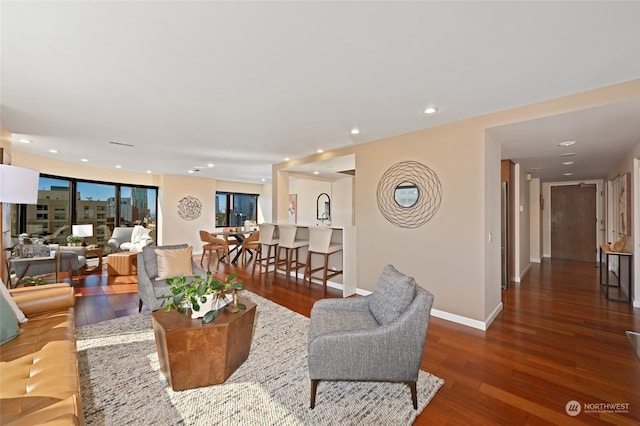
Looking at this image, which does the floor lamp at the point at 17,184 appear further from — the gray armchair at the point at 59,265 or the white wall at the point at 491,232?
the white wall at the point at 491,232

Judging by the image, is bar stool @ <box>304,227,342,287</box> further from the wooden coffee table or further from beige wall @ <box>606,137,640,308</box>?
beige wall @ <box>606,137,640,308</box>

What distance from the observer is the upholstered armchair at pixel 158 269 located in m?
3.12

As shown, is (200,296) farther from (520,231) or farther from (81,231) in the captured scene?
(520,231)

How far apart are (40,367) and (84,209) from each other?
6.94 m

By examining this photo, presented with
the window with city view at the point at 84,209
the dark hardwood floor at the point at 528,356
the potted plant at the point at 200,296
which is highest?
the window with city view at the point at 84,209

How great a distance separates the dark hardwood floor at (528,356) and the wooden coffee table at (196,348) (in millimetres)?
1359

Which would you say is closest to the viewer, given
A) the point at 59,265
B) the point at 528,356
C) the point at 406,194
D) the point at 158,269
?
the point at 528,356

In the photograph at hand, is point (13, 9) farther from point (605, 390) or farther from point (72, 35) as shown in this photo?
point (605, 390)

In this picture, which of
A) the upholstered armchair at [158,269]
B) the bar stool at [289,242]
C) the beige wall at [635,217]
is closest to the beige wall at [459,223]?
the bar stool at [289,242]

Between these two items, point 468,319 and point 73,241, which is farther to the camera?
point 73,241

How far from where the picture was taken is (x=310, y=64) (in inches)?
79.7

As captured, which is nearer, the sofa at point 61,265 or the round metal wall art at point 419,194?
the round metal wall art at point 419,194

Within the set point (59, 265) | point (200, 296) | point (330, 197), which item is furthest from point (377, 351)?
point (330, 197)

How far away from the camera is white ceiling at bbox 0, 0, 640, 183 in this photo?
152cm
